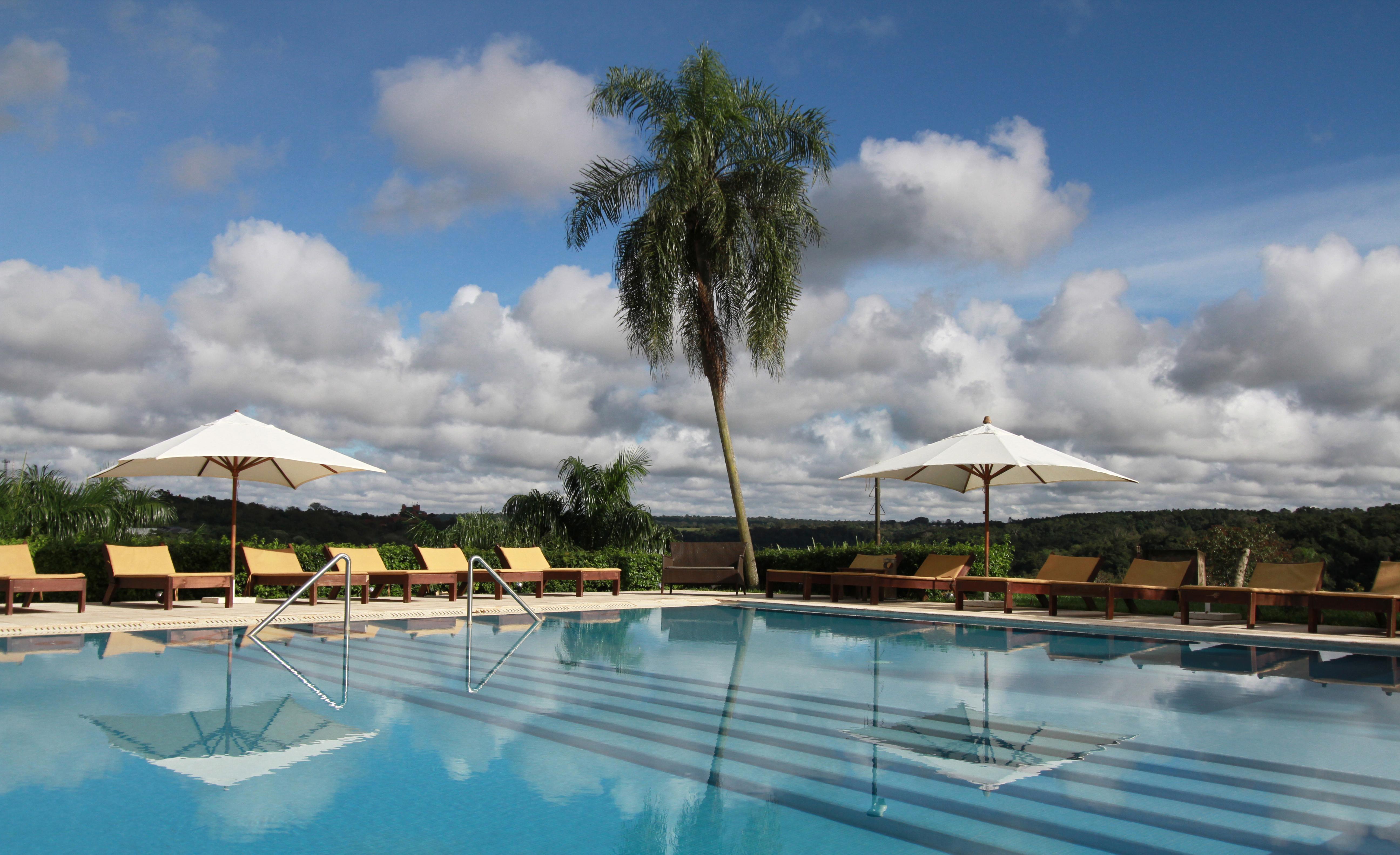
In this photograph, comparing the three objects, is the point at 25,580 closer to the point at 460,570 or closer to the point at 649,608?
the point at 460,570

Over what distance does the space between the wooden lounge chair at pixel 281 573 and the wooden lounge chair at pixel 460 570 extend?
0.92 metres

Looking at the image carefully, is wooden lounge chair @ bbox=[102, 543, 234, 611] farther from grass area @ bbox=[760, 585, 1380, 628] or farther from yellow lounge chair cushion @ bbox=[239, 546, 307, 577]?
grass area @ bbox=[760, 585, 1380, 628]

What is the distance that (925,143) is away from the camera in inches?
539

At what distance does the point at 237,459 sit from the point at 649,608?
20.3 ft

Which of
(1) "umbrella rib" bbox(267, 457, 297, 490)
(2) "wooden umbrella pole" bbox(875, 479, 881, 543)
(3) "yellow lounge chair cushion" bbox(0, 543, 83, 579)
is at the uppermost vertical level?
(1) "umbrella rib" bbox(267, 457, 297, 490)

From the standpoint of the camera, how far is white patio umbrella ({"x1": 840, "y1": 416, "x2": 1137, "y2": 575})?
1204 centimetres

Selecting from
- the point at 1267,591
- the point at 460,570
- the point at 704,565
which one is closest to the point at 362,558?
the point at 460,570

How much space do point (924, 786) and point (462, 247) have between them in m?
11.5

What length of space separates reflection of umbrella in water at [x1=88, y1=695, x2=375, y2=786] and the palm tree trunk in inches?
444

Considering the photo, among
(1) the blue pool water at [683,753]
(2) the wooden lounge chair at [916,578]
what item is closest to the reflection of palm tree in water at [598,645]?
(1) the blue pool water at [683,753]

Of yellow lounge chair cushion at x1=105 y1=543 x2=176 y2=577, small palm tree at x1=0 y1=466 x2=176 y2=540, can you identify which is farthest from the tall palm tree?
small palm tree at x1=0 y1=466 x2=176 y2=540

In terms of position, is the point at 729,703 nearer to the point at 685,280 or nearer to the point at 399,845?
the point at 399,845

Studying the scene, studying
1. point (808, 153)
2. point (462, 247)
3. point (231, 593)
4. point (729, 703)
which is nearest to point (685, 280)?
point (808, 153)

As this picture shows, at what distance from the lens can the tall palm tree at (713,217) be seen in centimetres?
1642
